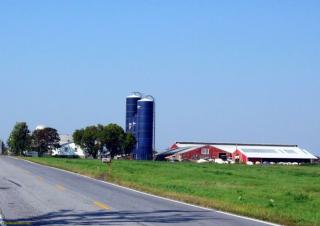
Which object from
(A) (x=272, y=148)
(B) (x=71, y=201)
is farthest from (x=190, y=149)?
(B) (x=71, y=201)

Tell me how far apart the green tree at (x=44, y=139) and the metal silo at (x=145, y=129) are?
51.0 meters

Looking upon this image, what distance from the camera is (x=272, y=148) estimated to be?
149875mm

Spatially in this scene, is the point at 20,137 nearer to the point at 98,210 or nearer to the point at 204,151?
the point at 204,151

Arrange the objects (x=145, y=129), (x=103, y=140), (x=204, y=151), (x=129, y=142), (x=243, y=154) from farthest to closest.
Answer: (x=204, y=151) < (x=243, y=154) < (x=103, y=140) < (x=129, y=142) < (x=145, y=129)

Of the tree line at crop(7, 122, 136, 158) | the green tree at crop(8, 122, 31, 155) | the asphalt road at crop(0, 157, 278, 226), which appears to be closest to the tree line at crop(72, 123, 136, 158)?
the tree line at crop(7, 122, 136, 158)

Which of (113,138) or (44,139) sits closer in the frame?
(113,138)

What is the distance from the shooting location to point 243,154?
139 meters

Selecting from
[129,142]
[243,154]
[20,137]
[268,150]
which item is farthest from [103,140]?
[268,150]

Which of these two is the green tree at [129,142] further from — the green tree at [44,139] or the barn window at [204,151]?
the green tree at [44,139]

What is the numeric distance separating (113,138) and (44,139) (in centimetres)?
3595

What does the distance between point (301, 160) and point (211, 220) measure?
131 m

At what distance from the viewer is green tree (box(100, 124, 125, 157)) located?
418ft

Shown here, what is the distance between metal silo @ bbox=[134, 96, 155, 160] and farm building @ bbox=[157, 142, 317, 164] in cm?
2073

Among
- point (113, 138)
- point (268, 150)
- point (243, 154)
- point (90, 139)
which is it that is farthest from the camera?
point (268, 150)
